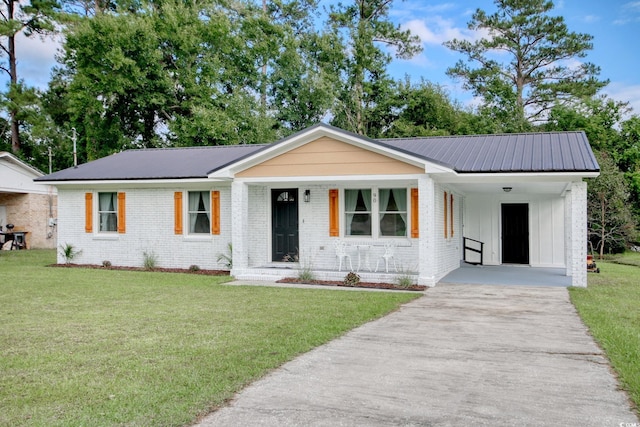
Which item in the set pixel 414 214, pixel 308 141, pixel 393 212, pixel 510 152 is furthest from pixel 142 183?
pixel 510 152

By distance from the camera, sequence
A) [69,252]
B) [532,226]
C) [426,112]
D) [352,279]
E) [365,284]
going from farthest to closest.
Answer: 1. [426,112]
2. [532,226]
3. [69,252]
4. [352,279]
5. [365,284]

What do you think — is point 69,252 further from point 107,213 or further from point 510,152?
point 510,152

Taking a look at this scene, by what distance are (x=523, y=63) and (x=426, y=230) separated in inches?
918

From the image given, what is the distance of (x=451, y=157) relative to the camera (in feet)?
43.6

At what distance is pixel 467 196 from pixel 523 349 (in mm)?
11840

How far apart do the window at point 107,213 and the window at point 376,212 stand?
7377 millimetres

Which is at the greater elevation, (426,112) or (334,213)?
(426,112)

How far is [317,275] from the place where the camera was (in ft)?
42.9

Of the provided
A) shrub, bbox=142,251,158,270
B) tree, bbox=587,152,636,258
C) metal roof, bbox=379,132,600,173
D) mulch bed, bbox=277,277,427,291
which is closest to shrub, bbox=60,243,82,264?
shrub, bbox=142,251,158,270

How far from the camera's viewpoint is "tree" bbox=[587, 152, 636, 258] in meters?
23.0

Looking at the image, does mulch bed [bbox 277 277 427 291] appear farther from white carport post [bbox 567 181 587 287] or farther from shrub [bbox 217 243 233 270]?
white carport post [bbox 567 181 587 287]

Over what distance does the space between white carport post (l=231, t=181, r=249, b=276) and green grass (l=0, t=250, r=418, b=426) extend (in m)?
1.54

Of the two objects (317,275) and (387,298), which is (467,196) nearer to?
(317,275)

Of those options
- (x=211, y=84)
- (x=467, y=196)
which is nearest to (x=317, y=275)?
(x=467, y=196)
